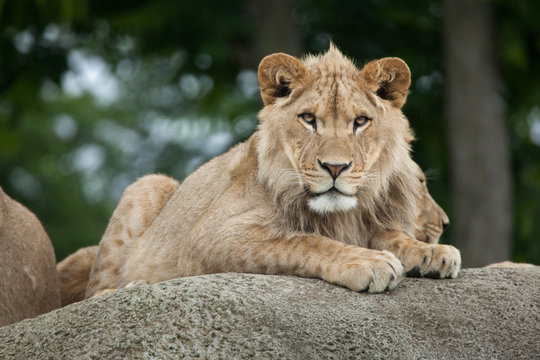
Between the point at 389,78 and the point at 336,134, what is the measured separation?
0.67m

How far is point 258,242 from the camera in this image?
18.6 ft

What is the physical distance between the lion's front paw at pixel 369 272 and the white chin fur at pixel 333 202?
296 millimetres

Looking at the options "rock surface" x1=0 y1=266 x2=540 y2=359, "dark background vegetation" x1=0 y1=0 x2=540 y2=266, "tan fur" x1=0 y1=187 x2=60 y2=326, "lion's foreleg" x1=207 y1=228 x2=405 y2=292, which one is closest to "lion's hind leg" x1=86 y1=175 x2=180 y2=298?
"tan fur" x1=0 y1=187 x2=60 y2=326

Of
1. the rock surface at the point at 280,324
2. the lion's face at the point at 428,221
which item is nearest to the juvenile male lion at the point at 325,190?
the rock surface at the point at 280,324

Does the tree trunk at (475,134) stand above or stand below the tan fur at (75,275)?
above

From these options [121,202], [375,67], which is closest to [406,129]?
[375,67]

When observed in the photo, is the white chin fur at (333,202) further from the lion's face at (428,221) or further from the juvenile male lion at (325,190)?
the lion's face at (428,221)

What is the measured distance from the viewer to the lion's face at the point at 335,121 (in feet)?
17.5

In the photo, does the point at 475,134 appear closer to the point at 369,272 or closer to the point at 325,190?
the point at 325,190

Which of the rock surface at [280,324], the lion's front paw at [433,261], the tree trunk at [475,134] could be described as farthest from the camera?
the tree trunk at [475,134]

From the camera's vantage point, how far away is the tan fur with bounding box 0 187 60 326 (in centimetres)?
626

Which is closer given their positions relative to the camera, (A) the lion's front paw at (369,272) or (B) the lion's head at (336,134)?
(A) the lion's front paw at (369,272)

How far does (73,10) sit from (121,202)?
174 inches

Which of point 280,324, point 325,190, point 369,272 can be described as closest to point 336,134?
point 325,190
